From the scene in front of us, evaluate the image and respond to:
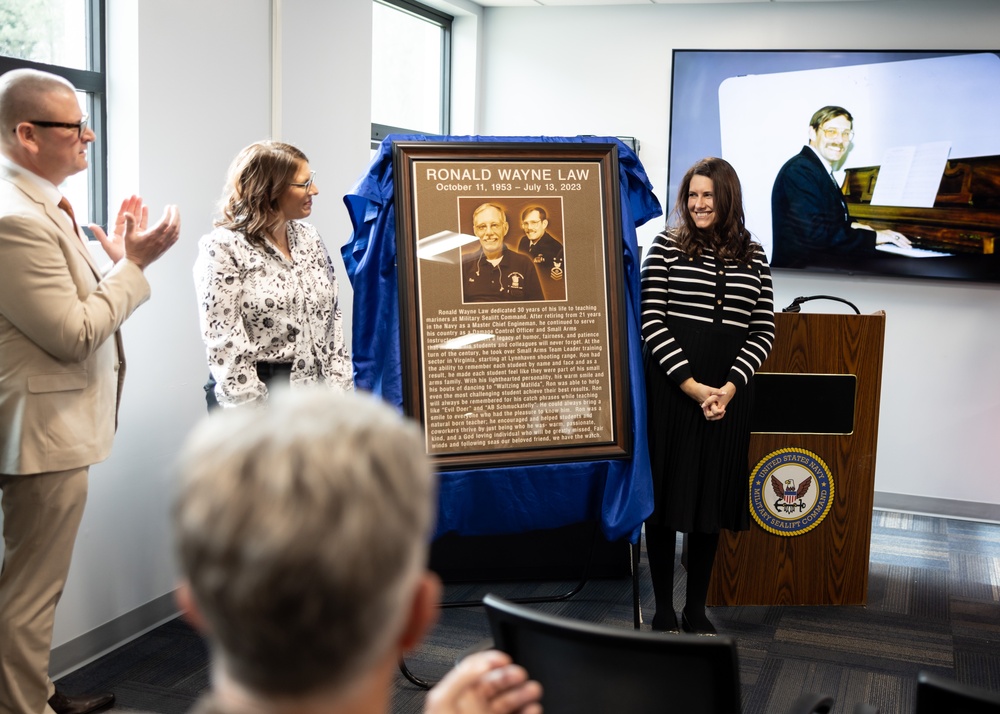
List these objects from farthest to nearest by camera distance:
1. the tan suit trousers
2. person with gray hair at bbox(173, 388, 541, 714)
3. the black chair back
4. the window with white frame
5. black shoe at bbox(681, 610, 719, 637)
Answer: the window with white frame, black shoe at bbox(681, 610, 719, 637), the tan suit trousers, the black chair back, person with gray hair at bbox(173, 388, 541, 714)

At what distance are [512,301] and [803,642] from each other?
62.7 inches

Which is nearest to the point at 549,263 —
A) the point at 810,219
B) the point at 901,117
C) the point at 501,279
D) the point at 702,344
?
the point at 501,279

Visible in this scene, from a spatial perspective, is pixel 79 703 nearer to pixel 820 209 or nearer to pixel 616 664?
pixel 616 664

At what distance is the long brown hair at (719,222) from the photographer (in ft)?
10.3

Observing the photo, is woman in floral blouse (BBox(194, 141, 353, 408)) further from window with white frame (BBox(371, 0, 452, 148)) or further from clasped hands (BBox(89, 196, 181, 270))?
window with white frame (BBox(371, 0, 452, 148))

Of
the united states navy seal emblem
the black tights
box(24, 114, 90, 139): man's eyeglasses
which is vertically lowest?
the black tights

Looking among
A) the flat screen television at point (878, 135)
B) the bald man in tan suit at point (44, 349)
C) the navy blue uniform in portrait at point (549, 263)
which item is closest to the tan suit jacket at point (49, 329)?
the bald man in tan suit at point (44, 349)

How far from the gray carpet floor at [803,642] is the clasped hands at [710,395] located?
2.71 feet

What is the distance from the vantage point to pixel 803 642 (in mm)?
3354

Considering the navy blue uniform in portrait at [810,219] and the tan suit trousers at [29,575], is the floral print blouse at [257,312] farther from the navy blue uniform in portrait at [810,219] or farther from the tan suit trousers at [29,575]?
the navy blue uniform in portrait at [810,219]

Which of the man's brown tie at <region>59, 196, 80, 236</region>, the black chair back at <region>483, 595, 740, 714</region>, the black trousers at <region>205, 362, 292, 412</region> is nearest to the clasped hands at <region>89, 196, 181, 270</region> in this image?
the man's brown tie at <region>59, 196, 80, 236</region>

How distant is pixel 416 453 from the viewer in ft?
2.19

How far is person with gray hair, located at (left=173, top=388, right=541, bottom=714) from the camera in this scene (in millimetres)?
615

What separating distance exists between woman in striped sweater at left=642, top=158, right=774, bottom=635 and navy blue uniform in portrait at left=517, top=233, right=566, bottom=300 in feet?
1.32
